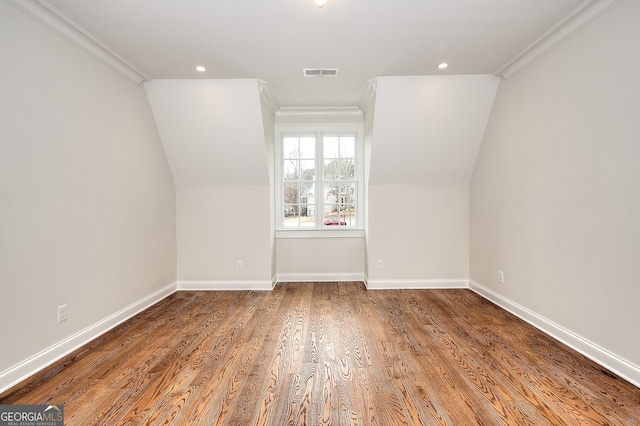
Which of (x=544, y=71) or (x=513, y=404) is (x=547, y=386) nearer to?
(x=513, y=404)

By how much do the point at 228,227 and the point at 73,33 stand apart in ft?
8.78

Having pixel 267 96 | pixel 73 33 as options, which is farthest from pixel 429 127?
pixel 73 33

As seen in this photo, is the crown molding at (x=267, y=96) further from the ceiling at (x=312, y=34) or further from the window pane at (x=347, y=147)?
the window pane at (x=347, y=147)

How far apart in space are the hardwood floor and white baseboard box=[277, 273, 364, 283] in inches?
56.4

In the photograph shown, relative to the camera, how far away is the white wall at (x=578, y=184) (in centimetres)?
221

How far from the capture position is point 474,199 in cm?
445

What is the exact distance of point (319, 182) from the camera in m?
5.12

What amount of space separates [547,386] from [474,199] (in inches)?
108

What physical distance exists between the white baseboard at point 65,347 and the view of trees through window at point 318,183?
2.36 m

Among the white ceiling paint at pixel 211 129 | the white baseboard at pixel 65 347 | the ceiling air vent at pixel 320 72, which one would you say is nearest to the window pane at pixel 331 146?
the white ceiling paint at pixel 211 129

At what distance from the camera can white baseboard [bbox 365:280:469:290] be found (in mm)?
4605

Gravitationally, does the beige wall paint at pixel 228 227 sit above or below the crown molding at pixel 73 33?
below

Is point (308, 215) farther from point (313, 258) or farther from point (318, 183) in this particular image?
point (313, 258)

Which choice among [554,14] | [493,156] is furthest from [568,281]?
[554,14]
